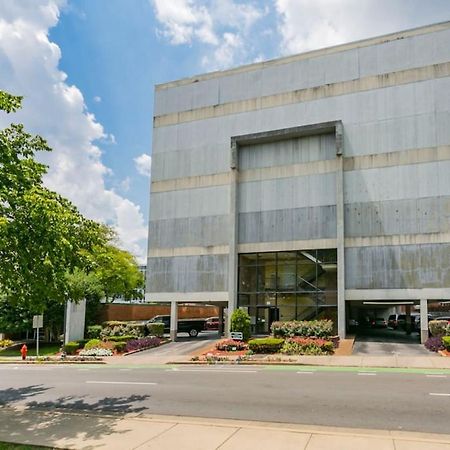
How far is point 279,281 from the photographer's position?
114 ft

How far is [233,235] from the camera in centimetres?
3472

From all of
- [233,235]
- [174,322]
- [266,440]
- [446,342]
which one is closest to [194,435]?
[266,440]

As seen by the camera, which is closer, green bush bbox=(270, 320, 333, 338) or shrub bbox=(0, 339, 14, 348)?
green bush bbox=(270, 320, 333, 338)

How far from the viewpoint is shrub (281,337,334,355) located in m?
25.7

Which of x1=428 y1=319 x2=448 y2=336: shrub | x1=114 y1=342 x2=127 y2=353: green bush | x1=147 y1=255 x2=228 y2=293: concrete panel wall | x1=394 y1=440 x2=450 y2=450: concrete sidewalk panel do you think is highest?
x1=147 y1=255 x2=228 y2=293: concrete panel wall

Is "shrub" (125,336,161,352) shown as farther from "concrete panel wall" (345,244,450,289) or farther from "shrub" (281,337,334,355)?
"concrete panel wall" (345,244,450,289)

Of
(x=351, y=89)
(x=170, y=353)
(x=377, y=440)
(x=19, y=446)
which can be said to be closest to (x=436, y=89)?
(x=351, y=89)

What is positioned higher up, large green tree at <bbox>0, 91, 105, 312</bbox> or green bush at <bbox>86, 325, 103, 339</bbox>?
large green tree at <bbox>0, 91, 105, 312</bbox>

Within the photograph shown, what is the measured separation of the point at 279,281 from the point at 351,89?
46.6 feet

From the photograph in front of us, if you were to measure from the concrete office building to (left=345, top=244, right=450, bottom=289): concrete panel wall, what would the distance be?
0.06 metres

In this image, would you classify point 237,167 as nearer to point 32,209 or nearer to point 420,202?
point 420,202

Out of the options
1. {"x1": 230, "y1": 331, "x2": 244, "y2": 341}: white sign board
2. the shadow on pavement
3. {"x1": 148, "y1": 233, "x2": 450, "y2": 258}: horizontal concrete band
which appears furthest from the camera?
{"x1": 230, "y1": 331, "x2": 244, "y2": 341}: white sign board

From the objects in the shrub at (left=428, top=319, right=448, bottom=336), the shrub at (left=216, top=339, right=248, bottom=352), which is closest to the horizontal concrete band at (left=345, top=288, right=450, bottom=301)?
the shrub at (left=428, top=319, right=448, bottom=336)

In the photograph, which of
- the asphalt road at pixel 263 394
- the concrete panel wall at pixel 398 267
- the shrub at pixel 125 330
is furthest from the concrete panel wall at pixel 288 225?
the asphalt road at pixel 263 394
